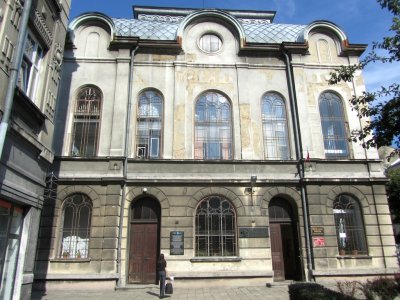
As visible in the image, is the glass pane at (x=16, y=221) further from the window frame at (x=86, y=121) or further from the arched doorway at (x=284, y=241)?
the arched doorway at (x=284, y=241)

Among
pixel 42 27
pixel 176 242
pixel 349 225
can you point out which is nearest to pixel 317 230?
pixel 349 225

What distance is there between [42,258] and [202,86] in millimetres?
10507

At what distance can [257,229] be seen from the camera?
15.0m

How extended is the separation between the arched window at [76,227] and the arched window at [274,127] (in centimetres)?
860

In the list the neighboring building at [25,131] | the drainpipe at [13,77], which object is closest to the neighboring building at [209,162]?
the neighboring building at [25,131]

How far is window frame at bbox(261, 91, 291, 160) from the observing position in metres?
16.4

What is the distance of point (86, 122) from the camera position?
16344mm

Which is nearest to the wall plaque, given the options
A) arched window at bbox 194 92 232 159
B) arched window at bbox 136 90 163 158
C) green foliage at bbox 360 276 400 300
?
arched window at bbox 194 92 232 159

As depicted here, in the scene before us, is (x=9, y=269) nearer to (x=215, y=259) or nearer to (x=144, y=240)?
(x=144, y=240)

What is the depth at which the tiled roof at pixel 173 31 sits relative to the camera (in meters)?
17.9

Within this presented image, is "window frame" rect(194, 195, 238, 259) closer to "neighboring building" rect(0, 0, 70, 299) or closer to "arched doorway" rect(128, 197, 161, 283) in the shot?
"arched doorway" rect(128, 197, 161, 283)

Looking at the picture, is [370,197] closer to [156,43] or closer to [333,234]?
[333,234]

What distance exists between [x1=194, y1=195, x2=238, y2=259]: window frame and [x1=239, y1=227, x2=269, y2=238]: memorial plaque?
0.28m

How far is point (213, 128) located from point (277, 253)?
6.48 meters
